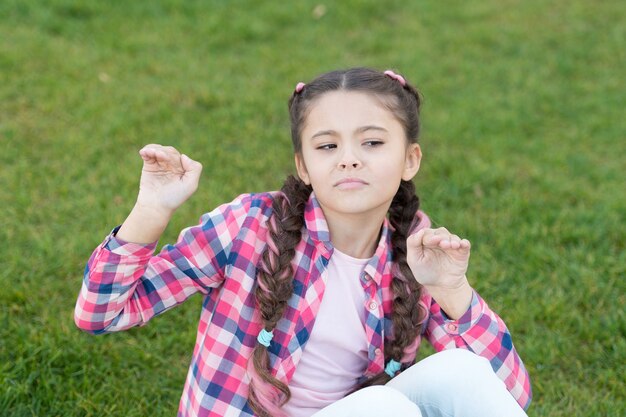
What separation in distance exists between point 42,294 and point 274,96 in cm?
196

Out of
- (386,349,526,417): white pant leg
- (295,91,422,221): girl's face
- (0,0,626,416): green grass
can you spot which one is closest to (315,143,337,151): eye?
(295,91,422,221): girl's face

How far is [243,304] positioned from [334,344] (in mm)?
266

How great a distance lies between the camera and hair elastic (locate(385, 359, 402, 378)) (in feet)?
7.25

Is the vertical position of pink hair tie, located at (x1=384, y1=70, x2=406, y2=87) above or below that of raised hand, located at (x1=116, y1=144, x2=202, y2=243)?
above

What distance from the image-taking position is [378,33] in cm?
538

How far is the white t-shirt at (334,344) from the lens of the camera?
2.14 meters

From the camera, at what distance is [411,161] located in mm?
2314

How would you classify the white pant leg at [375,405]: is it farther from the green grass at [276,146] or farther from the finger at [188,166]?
the green grass at [276,146]

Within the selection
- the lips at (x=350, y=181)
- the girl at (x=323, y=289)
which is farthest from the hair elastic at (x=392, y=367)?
the lips at (x=350, y=181)

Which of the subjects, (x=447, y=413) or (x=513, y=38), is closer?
(x=447, y=413)

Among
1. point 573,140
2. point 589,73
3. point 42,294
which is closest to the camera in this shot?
point 42,294

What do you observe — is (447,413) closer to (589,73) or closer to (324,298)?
(324,298)

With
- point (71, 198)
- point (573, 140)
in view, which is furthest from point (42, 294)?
point (573, 140)

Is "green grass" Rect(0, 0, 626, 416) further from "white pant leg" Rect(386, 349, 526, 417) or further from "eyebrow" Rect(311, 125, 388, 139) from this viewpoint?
"eyebrow" Rect(311, 125, 388, 139)
